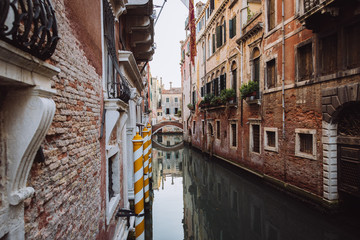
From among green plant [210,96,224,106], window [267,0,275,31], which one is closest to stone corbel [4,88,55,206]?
window [267,0,275,31]

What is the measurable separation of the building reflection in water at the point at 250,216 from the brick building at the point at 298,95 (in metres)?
0.54

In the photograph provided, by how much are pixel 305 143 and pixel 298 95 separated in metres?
1.45

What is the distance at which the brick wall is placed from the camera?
1823 mm

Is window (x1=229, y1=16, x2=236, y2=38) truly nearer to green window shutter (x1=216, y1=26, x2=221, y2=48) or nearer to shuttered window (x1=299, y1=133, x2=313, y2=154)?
green window shutter (x1=216, y1=26, x2=221, y2=48)

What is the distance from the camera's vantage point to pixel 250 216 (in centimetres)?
715

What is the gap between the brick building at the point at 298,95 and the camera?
19.6 feet

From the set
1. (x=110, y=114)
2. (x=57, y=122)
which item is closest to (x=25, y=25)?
(x=57, y=122)

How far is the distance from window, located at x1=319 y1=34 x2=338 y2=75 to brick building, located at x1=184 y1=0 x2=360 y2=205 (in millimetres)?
24

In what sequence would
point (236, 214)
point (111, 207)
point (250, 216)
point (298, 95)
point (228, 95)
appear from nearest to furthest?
point (111, 207) < point (250, 216) < point (236, 214) < point (298, 95) < point (228, 95)

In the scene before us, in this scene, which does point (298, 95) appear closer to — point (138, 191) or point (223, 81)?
point (138, 191)

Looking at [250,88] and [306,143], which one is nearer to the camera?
[306,143]

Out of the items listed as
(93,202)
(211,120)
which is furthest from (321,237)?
(211,120)

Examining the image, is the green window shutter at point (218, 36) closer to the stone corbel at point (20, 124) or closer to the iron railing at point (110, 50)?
the iron railing at point (110, 50)

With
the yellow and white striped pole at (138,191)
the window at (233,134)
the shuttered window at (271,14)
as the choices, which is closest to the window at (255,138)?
the window at (233,134)
